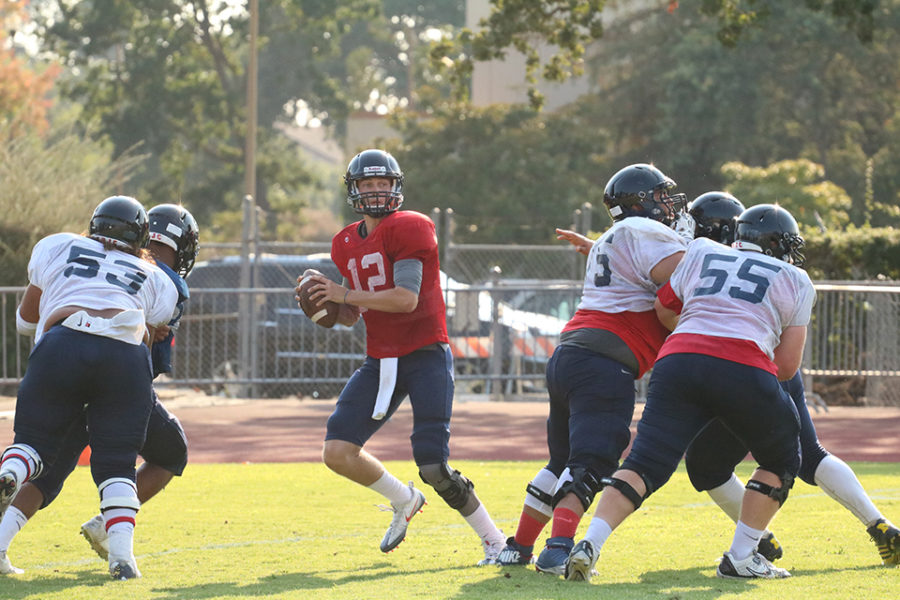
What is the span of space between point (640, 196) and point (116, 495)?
8.72ft

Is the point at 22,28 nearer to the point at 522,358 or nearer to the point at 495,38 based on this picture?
the point at 495,38

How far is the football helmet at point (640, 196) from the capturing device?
6309mm

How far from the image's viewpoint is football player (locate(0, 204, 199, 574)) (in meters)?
6.37

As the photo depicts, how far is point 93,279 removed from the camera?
611 cm

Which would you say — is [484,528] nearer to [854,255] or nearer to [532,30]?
[854,255]

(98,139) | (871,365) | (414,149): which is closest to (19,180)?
(871,365)

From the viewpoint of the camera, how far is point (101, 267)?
614 cm

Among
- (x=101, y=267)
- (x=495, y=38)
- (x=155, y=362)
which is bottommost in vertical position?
(x=155, y=362)

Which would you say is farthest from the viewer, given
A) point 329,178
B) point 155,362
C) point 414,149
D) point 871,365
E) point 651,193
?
point 329,178

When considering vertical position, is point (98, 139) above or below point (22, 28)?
below

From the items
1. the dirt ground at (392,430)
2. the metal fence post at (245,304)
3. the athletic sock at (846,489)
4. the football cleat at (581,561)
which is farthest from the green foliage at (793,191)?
the football cleat at (581,561)

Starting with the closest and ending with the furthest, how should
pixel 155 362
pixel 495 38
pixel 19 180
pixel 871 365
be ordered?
pixel 155 362
pixel 871 365
pixel 19 180
pixel 495 38

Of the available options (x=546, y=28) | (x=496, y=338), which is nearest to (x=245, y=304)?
(x=496, y=338)

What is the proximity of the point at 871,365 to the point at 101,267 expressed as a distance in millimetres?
11553
